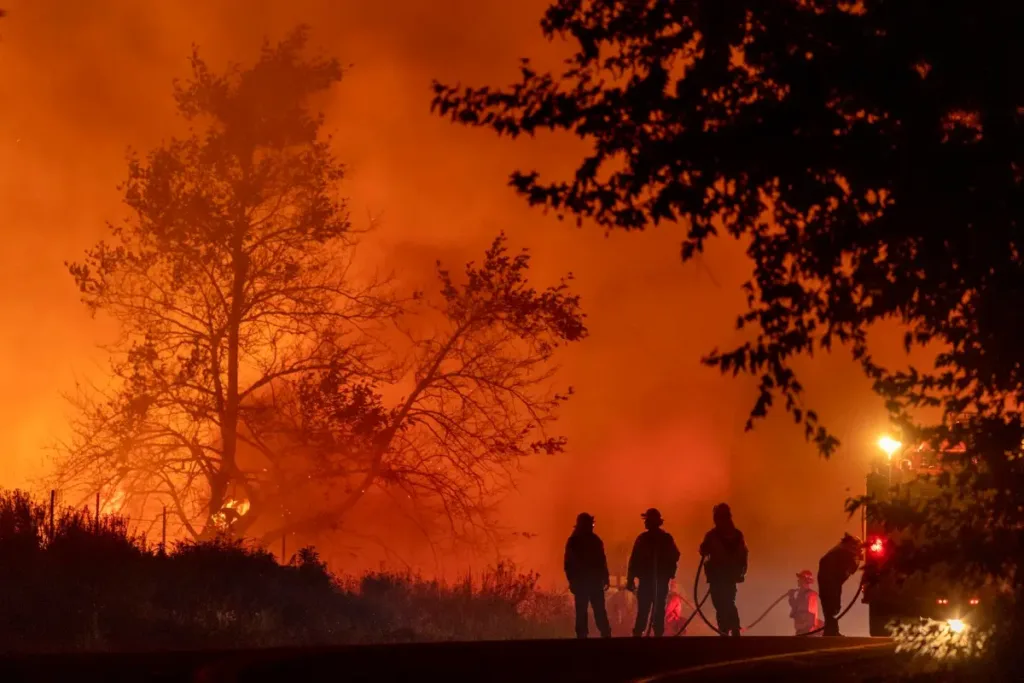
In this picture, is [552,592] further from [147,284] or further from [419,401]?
[147,284]

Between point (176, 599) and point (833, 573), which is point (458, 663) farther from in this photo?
point (833, 573)

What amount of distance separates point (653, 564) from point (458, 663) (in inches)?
327

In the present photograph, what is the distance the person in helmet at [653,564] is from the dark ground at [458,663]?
5452 mm

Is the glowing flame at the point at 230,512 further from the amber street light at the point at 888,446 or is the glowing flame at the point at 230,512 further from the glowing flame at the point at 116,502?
the amber street light at the point at 888,446

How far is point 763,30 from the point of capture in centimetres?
930

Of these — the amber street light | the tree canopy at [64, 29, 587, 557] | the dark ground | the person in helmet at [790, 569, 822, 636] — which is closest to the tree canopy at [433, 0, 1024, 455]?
the dark ground

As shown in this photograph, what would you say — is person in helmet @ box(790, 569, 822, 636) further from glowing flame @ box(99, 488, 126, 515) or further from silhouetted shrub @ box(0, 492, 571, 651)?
glowing flame @ box(99, 488, 126, 515)

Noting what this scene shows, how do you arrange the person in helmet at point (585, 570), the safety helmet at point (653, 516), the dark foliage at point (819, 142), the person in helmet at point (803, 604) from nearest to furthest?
the dark foliage at point (819, 142)
the safety helmet at point (653, 516)
the person in helmet at point (585, 570)
the person in helmet at point (803, 604)

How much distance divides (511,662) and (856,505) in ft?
11.5

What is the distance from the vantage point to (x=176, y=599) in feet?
60.0

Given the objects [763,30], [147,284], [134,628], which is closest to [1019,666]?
[763,30]

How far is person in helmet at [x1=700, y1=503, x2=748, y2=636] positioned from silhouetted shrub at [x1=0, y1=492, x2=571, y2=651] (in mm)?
3687

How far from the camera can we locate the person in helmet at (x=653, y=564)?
68.1 ft

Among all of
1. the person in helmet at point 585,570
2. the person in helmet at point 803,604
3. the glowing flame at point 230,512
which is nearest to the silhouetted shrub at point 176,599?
the glowing flame at point 230,512
